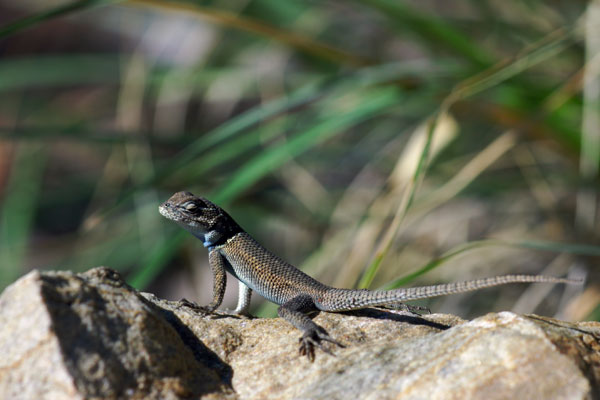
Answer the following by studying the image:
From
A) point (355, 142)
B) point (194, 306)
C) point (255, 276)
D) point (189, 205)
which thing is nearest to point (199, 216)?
point (189, 205)

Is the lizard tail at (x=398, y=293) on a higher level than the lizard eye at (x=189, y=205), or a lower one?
lower

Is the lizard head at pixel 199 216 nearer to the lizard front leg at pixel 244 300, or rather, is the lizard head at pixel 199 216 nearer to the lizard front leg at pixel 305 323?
the lizard front leg at pixel 244 300

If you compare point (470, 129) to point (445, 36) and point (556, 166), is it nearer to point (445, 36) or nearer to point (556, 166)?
point (556, 166)

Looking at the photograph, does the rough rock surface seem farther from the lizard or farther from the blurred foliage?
the blurred foliage

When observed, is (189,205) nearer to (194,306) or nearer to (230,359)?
(194,306)

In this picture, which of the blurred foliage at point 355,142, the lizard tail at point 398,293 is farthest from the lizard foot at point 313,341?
the blurred foliage at point 355,142

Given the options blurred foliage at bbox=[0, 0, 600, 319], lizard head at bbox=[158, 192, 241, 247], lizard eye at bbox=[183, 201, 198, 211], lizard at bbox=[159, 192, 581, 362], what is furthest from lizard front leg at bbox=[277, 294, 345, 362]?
lizard eye at bbox=[183, 201, 198, 211]
